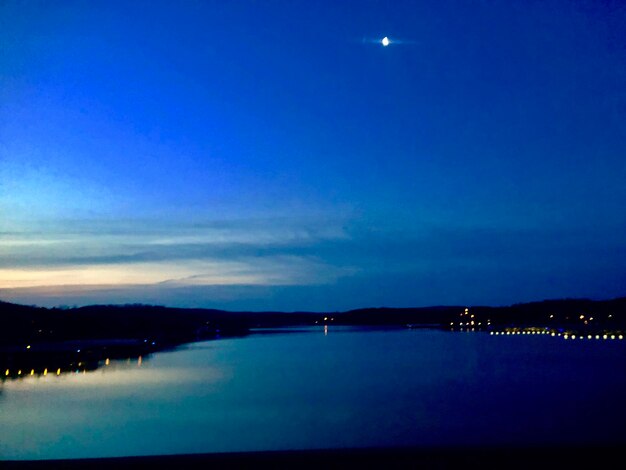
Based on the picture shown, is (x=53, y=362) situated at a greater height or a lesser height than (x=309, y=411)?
greater

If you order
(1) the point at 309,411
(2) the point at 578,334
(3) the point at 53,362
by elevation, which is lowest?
(1) the point at 309,411

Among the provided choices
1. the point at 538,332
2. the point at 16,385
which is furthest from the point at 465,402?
the point at 538,332

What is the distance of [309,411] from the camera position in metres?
25.8

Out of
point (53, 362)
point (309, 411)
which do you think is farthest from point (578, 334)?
point (309, 411)

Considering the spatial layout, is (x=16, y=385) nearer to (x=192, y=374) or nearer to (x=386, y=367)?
(x=192, y=374)

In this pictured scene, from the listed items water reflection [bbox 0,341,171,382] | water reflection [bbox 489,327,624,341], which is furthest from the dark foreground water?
water reflection [bbox 489,327,624,341]

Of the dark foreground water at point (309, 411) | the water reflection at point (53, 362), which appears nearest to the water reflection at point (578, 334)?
the dark foreground water at point (309, 411)

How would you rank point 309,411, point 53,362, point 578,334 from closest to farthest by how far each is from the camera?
1. point 309,411
2. point 53,362
3. point 578,334

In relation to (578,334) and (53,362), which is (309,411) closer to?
(53,362)

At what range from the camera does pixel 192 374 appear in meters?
48.2

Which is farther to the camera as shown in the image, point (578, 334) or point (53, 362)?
point (578, 334)

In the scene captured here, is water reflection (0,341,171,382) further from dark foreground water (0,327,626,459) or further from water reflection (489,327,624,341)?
water reflection (489,327,624,341)

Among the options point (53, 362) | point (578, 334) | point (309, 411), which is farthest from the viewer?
point (578, 334)

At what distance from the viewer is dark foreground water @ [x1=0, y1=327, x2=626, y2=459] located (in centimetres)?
1895
